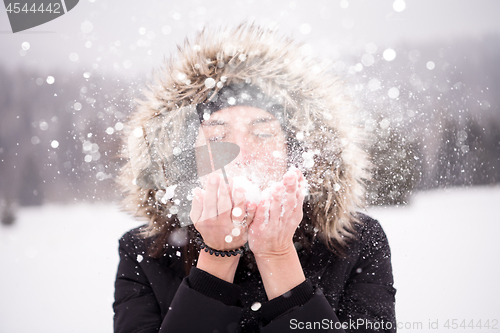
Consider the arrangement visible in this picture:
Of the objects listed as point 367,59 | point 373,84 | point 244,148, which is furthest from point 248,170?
point 367,59

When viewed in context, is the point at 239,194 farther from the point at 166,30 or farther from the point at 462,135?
the point at 462,135

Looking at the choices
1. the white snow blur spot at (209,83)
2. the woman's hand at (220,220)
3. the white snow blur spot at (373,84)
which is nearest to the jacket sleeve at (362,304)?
the woman's hand at (220,220)

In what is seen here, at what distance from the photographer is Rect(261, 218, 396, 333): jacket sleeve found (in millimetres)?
711

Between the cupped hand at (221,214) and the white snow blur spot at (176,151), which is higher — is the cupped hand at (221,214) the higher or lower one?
the lower one

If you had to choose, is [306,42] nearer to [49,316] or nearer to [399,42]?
[399,42]

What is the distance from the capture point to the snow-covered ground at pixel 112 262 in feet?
6.29

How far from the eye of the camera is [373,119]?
1.59 meters

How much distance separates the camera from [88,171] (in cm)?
Answer: 197

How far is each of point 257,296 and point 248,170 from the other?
17.5 inches

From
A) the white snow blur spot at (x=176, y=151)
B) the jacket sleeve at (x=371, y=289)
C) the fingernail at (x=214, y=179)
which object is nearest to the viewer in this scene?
the fingernail at (x=214, y=179)

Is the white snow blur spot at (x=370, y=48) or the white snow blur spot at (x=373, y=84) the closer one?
the white snow blur spot at (x=373, y=84)

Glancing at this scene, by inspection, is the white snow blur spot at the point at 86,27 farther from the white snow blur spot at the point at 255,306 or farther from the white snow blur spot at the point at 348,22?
the white snow blur spot at the point at 255,306

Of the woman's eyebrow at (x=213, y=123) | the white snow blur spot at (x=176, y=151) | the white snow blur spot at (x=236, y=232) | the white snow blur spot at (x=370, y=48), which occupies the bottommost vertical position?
the white snow blur spot at (x=236, y=232)

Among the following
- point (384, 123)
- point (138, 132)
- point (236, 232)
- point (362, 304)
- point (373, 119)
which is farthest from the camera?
point (384, 123)
